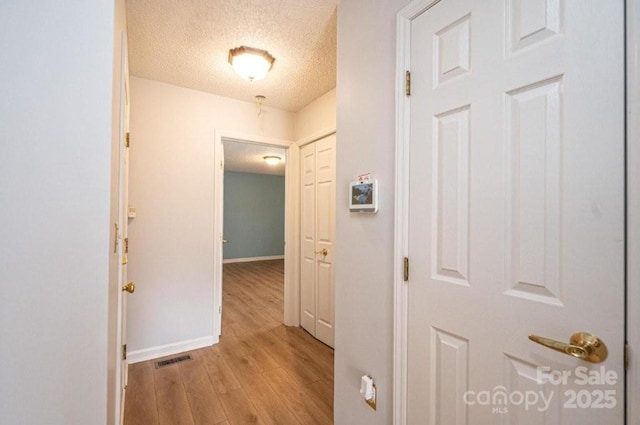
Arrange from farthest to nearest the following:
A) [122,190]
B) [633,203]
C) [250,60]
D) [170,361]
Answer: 1. [170,361]
2. [250,60]
3. [122,190]
4. [633,203]

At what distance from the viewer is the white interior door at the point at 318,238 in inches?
110

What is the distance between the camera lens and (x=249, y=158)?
19.6 ft

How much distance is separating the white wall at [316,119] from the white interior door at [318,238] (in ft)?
0.34

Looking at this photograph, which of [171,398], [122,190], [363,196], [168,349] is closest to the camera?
[363,196]

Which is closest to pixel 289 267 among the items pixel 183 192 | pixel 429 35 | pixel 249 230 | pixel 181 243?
pixel 181 243

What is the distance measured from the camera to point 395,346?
48.1 inches

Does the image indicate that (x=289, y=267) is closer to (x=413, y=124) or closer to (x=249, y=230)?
(x=413, y=124)

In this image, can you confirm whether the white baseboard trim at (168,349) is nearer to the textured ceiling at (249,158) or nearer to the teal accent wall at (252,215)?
the textured ceiling at (249,158)

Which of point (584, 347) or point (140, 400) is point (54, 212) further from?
point (140, 400)

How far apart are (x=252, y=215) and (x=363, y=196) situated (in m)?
6.99

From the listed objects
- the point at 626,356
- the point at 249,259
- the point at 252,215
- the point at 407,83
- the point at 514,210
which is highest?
the point at 407,83

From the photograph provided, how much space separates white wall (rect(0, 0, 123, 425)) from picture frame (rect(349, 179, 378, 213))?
1.05 meters

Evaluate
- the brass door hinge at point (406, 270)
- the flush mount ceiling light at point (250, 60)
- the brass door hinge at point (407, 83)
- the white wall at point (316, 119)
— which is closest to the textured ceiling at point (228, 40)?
the flush mount ceiling light at point (250, 60)

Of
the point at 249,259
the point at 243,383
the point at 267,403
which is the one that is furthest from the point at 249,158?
the point at 267,403
